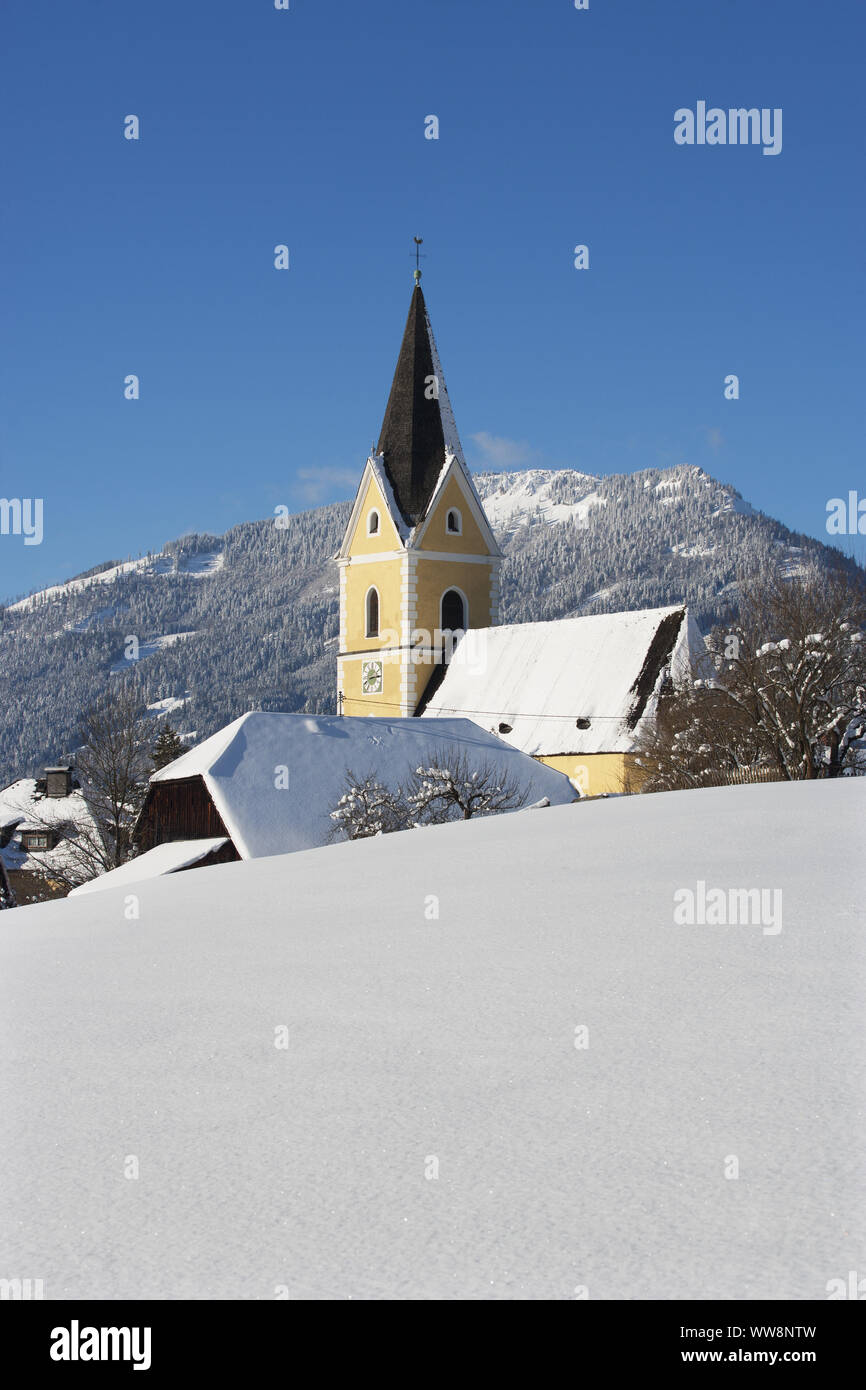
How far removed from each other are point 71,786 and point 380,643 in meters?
31.5

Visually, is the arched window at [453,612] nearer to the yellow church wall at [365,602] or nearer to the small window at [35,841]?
the yellow church wall at [365,602]

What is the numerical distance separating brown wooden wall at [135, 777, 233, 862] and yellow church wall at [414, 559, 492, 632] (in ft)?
56.0

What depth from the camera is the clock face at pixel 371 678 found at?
46.3 metres

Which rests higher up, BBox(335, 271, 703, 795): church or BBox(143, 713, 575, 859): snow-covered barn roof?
BBox(335, 271, 703, 795): church

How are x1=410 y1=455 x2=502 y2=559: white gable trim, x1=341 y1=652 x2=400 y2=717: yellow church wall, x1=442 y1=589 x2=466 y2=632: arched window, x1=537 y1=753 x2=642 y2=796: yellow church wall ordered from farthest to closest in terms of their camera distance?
1. x1=442 y1=589 x2=466 y2=632: arched window
2. x1=410 y1=455 x2=502 y2=559: white gable trim
3. x1=341 y1=652 x2=400 y2=717: yellow church wall
4. x1=537 y1=753 x2=642 y2=796: yellow church wall

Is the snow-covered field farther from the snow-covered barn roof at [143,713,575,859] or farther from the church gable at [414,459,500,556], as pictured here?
the church gable at [414,459,500,556]

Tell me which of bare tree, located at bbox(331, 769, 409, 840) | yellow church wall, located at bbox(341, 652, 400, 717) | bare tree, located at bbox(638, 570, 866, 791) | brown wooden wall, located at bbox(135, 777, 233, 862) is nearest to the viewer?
bare tree, located at bbox(638, 570, 866, 791)

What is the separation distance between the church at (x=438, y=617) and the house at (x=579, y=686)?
5 cm

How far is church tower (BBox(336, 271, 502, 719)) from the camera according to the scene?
46.2m

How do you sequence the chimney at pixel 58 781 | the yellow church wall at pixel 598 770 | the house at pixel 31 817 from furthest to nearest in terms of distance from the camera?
the chimney at pixel 58 781
the house at pixel 31 817
the yellow church wall at pixel 598 770

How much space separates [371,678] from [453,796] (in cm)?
2046

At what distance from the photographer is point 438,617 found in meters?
46.8

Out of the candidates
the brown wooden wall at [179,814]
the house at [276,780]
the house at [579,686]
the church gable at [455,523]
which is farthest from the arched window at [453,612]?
the brown wooden wall at [179,814]

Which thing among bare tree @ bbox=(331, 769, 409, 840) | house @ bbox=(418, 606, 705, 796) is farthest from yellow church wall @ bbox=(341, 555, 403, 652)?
bare tree @ bbox=(331, 769, 409, 840)
